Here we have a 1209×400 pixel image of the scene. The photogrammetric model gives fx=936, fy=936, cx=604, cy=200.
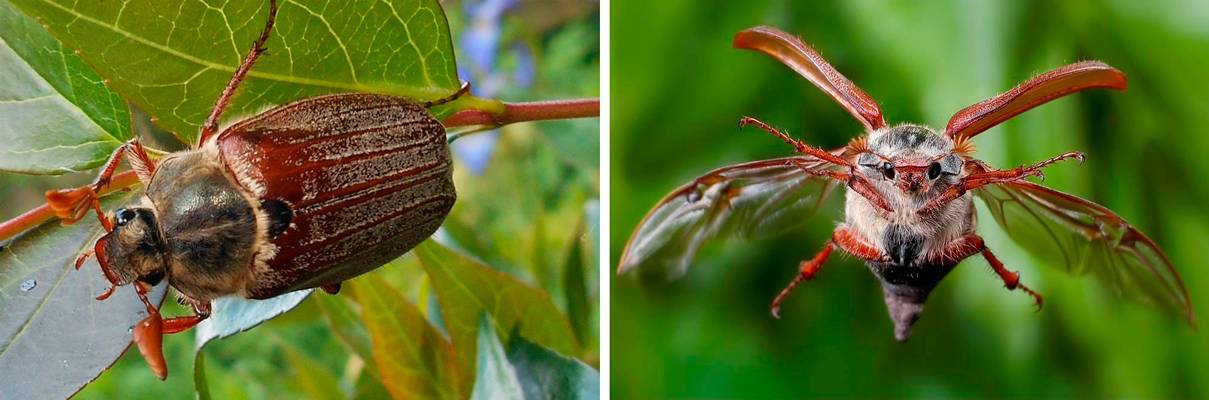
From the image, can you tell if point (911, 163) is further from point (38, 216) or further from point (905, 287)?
point (38, 216)

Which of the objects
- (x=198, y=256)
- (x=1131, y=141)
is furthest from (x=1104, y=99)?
(x=198, y=256)

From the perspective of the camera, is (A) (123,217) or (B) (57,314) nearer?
(A) (123,217)

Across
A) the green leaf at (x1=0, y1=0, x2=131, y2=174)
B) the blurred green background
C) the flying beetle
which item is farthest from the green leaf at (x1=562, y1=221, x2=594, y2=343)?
the green leaf at (x1=0, y1=0, x2=131, y2=174)

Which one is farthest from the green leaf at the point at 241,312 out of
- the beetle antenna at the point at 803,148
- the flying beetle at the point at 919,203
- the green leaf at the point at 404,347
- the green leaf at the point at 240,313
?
the beetle antenna at the point at 803,148

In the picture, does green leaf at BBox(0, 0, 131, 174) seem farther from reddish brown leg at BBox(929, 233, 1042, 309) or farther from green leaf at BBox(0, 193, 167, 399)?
reddish brown leg at BBox(929, 233, 1042, 309)

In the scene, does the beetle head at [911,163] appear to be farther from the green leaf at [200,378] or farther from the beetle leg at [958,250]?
the green leaf at [200,378]

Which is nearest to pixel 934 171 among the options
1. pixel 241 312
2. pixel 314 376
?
pixel 241 312
